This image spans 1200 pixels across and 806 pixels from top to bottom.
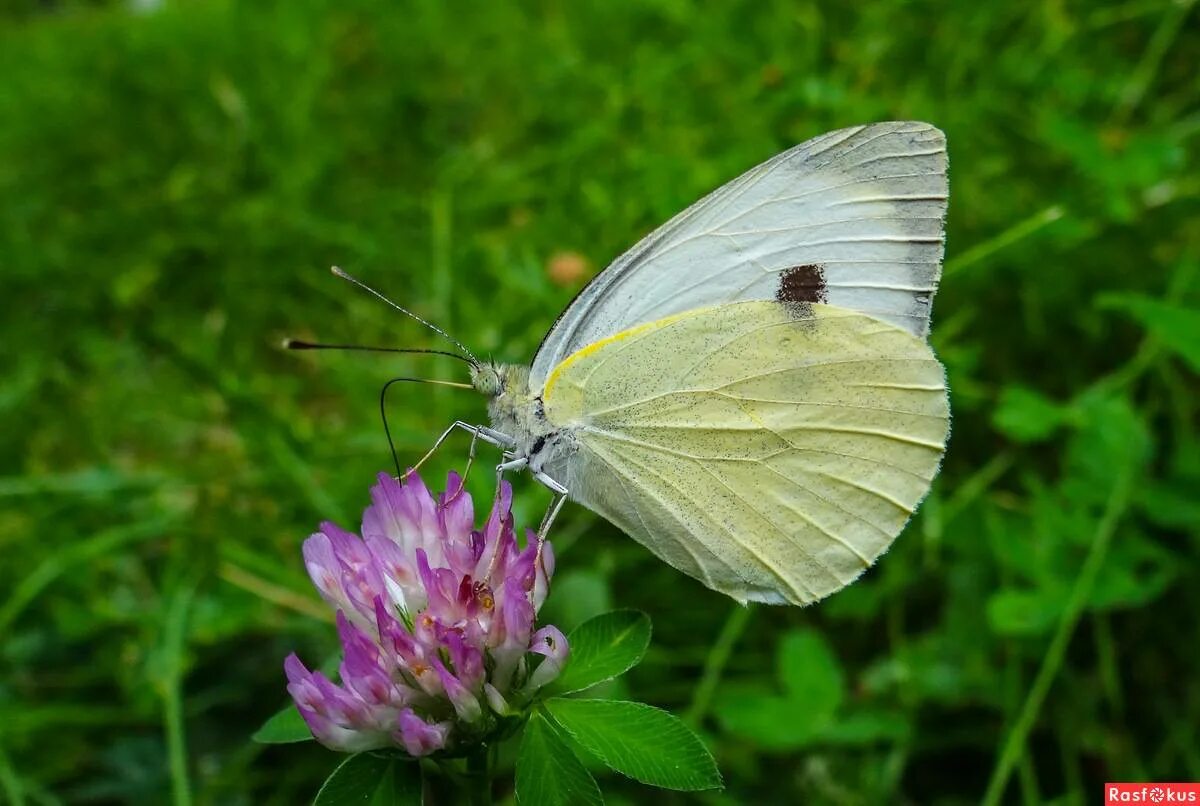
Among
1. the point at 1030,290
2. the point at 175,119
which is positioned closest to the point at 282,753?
the point at 1030,290

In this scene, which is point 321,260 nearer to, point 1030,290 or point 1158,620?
point 1030,290

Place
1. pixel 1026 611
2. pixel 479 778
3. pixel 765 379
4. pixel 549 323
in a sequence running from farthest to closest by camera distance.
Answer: pixel 549 323
pixel 1026 611
pixel 765 379
pixel 479 778

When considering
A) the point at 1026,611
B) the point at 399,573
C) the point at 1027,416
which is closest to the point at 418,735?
the point at 399,573

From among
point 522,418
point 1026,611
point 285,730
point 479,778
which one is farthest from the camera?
point 1026,611

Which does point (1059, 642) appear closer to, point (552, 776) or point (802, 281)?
point (802, 281)

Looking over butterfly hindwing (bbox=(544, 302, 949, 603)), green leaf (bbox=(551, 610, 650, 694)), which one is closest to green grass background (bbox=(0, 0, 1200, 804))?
butterfly hindwing (bbox=(544, 302, 949, 603))

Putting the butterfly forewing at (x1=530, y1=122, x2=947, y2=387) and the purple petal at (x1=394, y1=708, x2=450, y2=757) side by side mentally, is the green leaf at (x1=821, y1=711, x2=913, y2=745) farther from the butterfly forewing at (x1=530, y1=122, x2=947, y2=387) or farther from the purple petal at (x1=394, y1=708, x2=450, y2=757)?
the purple petal at (x1=394, y1=708, x2=450, y2=757)

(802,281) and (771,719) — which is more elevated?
(802,281)
